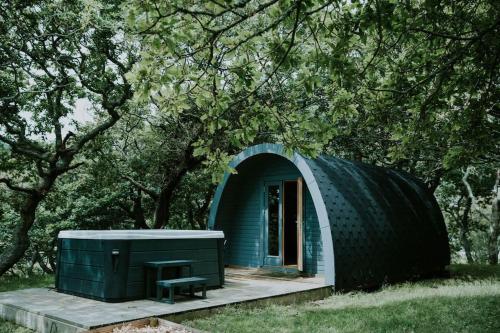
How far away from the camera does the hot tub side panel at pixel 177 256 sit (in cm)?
650

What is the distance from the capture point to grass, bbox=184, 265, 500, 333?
5.34 m

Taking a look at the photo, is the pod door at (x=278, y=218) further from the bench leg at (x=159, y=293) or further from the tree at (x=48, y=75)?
the tree at (x=48, y=75)

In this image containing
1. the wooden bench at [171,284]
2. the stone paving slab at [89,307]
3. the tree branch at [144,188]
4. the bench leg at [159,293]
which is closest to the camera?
the stone paving slab at [89,307]

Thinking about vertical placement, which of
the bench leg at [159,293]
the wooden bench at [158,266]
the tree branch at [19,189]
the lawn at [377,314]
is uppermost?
the tree branch at [19,189]

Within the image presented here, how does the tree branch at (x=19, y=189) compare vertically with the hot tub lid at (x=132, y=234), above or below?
above

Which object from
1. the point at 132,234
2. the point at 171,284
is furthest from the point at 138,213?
the point at 171,284

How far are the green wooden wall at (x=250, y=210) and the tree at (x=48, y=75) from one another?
3456 mm

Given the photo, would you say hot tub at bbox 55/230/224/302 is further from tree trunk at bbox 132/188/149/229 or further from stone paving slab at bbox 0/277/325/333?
tree trunk at bbox 132/188/149/229

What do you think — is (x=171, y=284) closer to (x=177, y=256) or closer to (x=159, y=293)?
(x=159, y=293)

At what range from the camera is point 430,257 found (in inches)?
407

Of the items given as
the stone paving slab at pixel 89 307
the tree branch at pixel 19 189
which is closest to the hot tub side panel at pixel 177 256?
the stone paving slab at pixel 89 307

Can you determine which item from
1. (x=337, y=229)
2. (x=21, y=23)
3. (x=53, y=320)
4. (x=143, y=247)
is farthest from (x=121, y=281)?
(x=21, y=23)

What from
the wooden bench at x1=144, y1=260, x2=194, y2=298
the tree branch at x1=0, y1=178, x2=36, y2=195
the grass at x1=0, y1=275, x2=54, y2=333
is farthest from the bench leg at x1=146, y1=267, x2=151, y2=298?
the tree branch at x1=0, y1=178, x2=36, y2=195

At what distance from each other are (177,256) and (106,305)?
1395 millimetres
